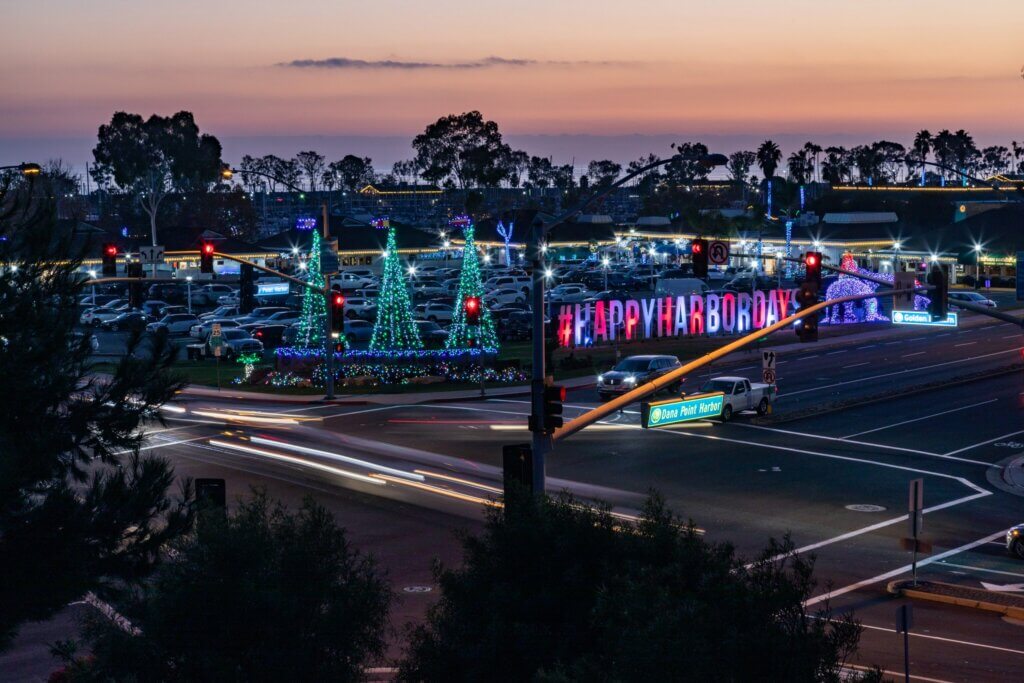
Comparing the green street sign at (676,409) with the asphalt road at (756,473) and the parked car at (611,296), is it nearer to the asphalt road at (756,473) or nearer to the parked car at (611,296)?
the asphalt road at (756,473)

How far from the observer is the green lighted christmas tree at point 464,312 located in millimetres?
55500

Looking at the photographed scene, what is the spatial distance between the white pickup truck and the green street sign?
18689mm

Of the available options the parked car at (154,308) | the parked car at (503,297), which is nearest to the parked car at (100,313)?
the parked car at (154,308)

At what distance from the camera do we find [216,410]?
47.8 metres

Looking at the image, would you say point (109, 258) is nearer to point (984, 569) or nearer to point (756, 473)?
point (756, 473)

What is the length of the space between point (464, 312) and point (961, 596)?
36.5 metres

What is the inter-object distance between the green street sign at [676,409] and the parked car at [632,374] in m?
22.4

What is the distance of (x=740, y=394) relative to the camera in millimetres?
43594

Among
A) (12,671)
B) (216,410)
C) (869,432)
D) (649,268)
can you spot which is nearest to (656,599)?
(12,671)

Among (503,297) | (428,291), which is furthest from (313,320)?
(428,291)

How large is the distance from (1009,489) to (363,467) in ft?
56.6

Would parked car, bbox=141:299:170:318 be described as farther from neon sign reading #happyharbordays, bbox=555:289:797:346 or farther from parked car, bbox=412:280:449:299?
neon sign reading #happyharbordays, bbox=555:289:797:346

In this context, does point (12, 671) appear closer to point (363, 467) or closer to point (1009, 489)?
point (363, 467)

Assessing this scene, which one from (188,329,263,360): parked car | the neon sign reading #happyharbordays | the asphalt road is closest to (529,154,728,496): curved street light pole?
the asphalt road
